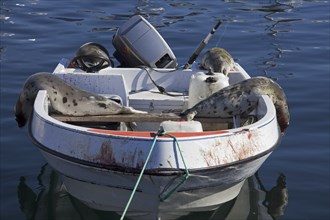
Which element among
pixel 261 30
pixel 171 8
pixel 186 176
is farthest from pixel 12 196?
pixel 171 8

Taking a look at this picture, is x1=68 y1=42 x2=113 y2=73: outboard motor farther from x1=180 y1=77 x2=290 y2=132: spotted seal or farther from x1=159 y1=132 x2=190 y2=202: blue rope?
x1=159 y1=132 x2=190 y2=202: blue rope

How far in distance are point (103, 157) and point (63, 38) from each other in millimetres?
8450

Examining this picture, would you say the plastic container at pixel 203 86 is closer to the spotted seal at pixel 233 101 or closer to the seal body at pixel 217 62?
the spotted seal at pixel 233 101

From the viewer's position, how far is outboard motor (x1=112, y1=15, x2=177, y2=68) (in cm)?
913

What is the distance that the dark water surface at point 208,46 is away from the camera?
7.43 m

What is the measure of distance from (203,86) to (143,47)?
1626mm

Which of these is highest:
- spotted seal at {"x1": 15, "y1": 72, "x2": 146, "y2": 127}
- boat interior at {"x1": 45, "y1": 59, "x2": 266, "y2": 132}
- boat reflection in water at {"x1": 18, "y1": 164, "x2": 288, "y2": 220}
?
spotted seal at {"x1": 15, "y1": 72, "x2": 146, "y2": 127}

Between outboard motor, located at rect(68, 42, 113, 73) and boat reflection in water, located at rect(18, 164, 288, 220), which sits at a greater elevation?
outboard motor, located at rect(68, 42, 113, 73)

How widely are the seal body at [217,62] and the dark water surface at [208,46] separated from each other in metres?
1.21

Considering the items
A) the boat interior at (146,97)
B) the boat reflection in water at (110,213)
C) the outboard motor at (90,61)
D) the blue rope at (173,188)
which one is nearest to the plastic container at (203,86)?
the boat interior at (146,97)

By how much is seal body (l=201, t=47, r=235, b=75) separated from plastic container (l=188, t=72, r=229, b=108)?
56cm

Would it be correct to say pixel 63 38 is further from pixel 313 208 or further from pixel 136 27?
pixel 313 208

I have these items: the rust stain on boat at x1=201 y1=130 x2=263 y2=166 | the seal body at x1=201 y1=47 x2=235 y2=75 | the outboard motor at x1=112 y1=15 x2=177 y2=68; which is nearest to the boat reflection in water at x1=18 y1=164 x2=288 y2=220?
the rust stain on boat at x1=201 y1=130 x2=263 y2=166

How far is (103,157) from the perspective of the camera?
6.06 meters
